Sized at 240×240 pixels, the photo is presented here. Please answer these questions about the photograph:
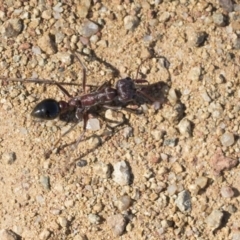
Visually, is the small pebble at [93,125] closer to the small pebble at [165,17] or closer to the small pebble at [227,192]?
the small pebble at [165,17]

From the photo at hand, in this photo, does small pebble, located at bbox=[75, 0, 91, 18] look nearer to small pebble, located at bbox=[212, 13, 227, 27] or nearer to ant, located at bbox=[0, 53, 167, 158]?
ant, located at bbox=[0, 53, 167, 158]

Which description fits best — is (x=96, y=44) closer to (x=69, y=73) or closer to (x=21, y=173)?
(x=69, y=73)

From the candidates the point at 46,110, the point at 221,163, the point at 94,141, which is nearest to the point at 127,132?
the point at 94,141

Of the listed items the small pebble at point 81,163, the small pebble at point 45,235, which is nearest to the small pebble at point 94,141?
the small pebble at point 81,163

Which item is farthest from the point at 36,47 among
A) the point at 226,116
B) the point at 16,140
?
the point at 226,116

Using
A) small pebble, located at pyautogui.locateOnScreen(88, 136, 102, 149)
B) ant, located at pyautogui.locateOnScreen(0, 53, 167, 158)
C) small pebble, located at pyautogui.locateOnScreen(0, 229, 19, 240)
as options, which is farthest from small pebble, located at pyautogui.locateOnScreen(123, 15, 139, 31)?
small pebble, located at pyautogui.locateOnScreen(0, 229, 19, 240)

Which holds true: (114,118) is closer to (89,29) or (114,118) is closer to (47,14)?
(89,29)

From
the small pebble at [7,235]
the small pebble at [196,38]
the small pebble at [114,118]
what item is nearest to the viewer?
the small pebble at [7,235]
